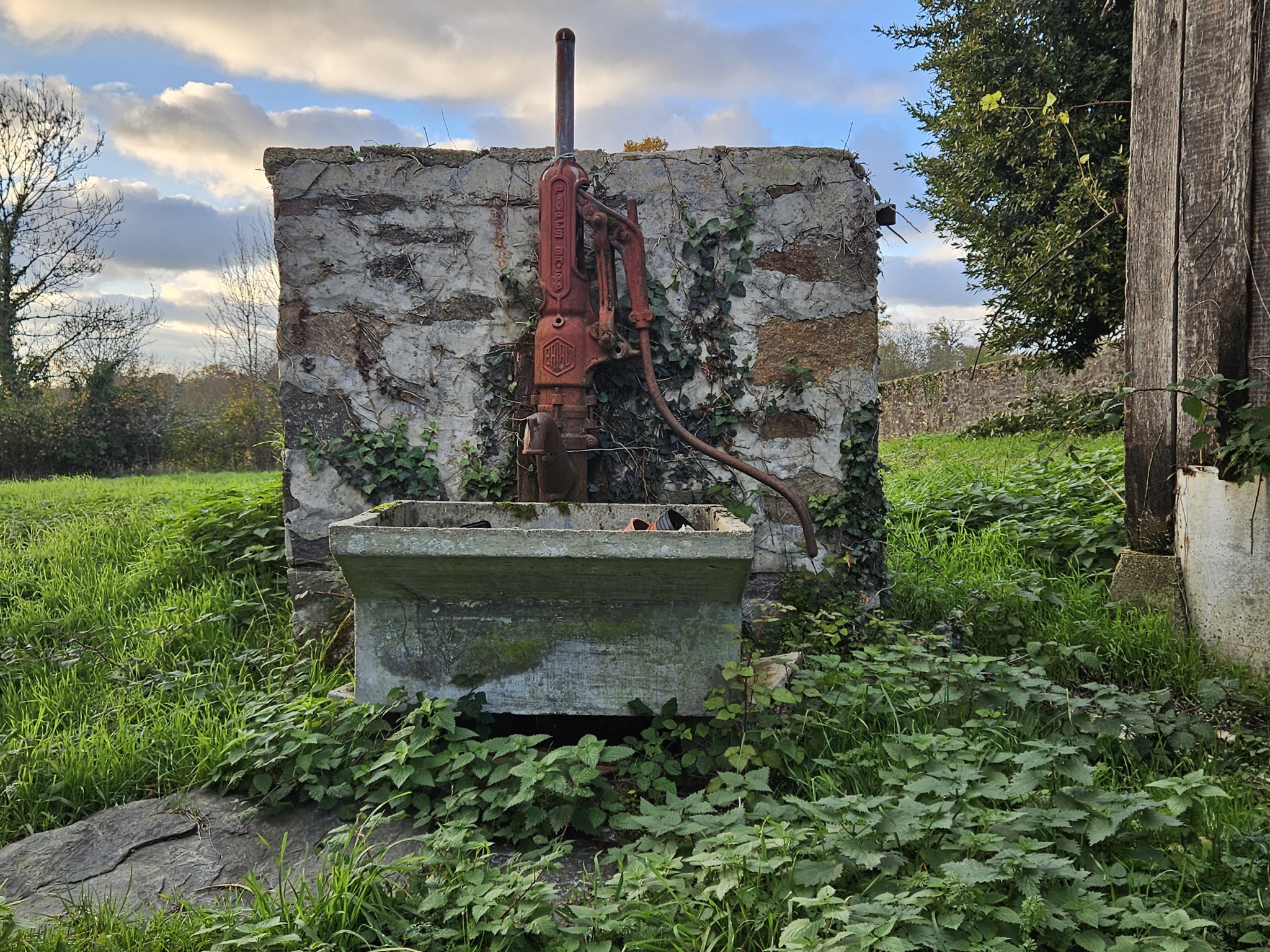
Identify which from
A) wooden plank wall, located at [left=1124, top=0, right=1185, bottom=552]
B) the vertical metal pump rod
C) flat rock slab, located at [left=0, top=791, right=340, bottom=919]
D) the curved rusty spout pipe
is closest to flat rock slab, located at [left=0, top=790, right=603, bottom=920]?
flat rock slab, located at [left=0, top=791, right=340, bottom=919]

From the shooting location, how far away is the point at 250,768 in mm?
2463

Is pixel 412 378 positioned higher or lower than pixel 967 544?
higher

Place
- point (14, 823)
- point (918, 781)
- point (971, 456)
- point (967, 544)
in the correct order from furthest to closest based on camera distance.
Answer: point (971, 456) → point (967, 544) → point (14, 823) → point (918, 781)

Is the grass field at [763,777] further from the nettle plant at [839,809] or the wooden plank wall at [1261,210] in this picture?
the wooden plank wall at [1261,210]

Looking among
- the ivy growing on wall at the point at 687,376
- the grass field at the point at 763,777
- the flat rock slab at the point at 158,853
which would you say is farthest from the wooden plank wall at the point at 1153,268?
the flat rock slab at the point at 158,853

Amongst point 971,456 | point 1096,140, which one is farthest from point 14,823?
point 1096,140

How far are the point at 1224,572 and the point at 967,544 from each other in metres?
1.35

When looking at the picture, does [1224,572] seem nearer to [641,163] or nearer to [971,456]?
[641,163]

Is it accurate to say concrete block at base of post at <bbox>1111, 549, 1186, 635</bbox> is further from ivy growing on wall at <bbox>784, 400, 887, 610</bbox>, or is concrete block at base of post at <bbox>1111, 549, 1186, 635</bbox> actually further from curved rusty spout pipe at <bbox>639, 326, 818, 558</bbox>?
curved rusty spout pipe at <bbox>639, 326, 818, 558</bbox>

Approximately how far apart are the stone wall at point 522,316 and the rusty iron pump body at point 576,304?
161 millimetres

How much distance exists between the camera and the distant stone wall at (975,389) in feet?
35.4

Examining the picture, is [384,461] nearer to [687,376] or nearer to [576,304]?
[576,304]

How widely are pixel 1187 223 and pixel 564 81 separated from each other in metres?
2.50

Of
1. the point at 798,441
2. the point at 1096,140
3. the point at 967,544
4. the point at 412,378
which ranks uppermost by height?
the point at 1096,140
